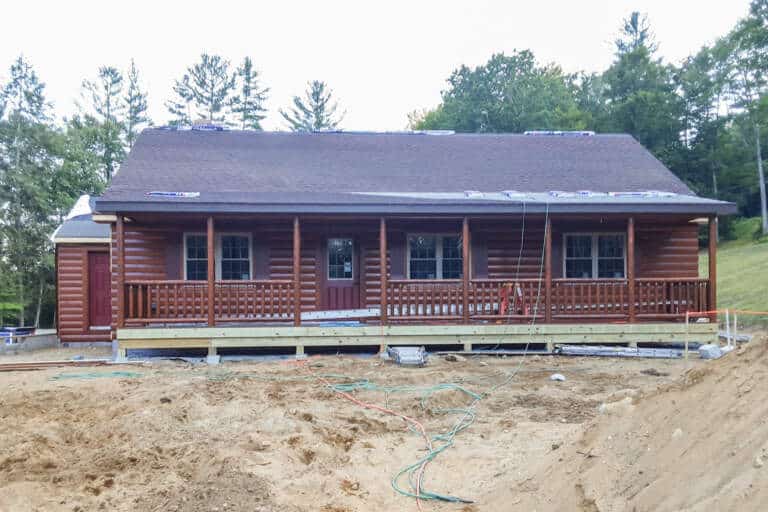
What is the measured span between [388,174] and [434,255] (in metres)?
2.30

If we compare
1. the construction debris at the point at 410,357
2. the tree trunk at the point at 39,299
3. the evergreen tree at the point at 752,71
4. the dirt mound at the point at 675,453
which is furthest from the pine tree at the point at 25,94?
the evergreen tree at the point at 752,71

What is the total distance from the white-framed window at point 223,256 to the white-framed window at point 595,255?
24.3 feet

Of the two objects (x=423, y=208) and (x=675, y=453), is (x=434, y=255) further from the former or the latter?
(x=675, y=453)

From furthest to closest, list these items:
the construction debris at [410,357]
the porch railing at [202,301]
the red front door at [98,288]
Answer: the red front door at [98,288] < the porch railing at [202,301] < the construction debris at [410,357]

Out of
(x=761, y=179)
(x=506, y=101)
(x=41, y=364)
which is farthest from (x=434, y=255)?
(x=506, y=101)

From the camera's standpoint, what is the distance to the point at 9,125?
22.9m

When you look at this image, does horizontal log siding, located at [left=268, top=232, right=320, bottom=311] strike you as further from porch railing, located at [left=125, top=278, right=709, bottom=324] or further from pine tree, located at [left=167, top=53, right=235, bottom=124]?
pine tree, located at [left=167, top=53, right=235, bottom=124]

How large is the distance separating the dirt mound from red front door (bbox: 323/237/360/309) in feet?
29.5

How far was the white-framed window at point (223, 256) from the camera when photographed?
13.1 metres

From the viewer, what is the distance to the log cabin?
11500 mm

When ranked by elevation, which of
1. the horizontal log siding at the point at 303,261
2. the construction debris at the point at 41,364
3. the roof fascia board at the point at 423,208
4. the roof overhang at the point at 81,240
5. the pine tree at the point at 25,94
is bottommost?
the construction debris at the point at 41,364

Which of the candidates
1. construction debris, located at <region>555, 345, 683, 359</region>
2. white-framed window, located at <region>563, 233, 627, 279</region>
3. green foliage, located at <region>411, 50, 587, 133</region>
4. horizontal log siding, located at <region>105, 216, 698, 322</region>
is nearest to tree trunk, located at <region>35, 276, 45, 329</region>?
horizontal log siding, located at <region>105, 216, 698, 322</region>

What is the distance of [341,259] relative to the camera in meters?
13.7

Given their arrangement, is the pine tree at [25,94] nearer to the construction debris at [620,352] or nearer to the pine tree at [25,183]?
the pine tree at [25,183]
